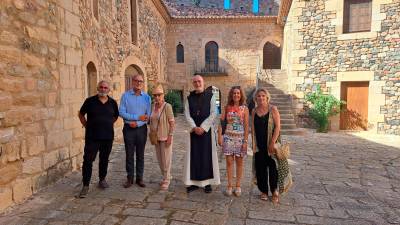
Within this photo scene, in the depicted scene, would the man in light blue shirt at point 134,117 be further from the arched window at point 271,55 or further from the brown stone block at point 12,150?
the arched window at point 271,55

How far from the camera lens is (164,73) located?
16375mm

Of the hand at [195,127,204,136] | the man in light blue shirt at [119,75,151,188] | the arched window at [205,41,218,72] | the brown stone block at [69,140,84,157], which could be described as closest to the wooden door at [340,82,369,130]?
the arched window at [205,41,218,72]

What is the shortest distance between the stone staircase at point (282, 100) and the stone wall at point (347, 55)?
1.95 feet

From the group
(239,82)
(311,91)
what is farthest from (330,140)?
(239,82)

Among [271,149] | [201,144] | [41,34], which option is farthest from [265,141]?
[41,34]

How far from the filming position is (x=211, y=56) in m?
17.7

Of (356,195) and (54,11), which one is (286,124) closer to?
(356,195)

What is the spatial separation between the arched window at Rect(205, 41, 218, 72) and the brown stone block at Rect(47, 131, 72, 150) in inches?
533

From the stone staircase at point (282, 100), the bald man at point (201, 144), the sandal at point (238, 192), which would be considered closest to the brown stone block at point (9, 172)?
the bald man at point (201, 144)

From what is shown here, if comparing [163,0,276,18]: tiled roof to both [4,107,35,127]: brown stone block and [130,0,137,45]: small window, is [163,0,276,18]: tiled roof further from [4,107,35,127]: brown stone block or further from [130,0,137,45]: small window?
[4,107,35,127]: brown stone block

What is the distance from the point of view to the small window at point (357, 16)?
33.4ft

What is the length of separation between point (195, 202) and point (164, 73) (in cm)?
1336

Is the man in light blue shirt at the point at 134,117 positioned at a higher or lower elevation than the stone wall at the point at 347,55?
lower

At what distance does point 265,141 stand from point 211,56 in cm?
1461
